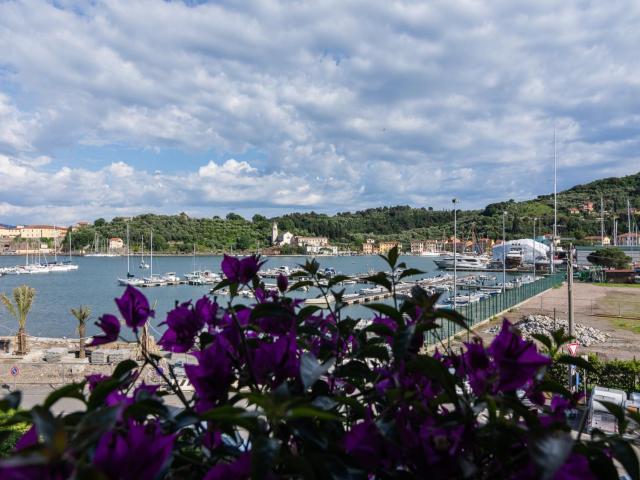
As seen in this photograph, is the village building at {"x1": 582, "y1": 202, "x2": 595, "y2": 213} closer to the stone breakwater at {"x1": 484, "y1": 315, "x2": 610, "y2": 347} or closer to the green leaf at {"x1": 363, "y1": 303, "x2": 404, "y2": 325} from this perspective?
the stone breakwater at {"x1": 484, "y1": 315, "x2": 610, "y2": 347}

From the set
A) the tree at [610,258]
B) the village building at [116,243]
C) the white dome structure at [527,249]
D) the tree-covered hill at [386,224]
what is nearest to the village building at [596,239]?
the tree-covered hill at [386,224]

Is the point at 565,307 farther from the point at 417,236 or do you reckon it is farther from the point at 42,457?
the point at 417,236

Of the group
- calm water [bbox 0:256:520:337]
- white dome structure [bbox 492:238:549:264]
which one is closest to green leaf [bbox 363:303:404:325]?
calm water [bbox 0:256:520:337]

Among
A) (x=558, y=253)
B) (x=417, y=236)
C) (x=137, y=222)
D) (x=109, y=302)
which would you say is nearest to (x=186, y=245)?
(x=137, y=222)

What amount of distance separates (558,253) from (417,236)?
61.9 metres

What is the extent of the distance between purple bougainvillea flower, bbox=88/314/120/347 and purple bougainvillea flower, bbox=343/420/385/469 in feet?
1.99

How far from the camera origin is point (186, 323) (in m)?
1.14

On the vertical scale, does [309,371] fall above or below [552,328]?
above

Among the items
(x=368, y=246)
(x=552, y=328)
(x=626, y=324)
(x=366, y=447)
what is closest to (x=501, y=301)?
(x=626, y=324)

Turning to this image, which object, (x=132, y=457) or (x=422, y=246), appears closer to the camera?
(x=132, y=457)

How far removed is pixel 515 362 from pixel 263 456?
0.47 m

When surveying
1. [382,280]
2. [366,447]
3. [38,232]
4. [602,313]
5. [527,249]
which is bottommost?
[602,313]

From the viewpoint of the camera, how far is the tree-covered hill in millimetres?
112375

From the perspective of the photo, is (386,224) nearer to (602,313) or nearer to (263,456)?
(602,313)
